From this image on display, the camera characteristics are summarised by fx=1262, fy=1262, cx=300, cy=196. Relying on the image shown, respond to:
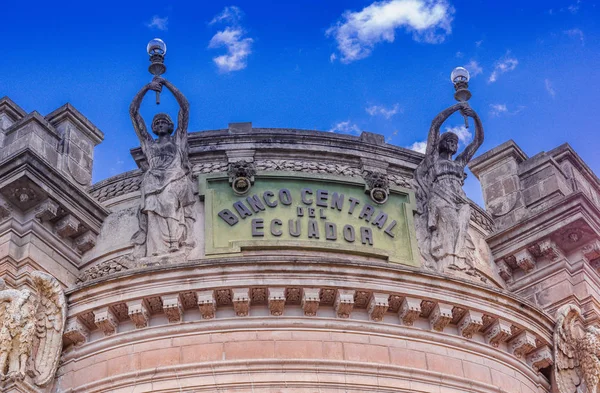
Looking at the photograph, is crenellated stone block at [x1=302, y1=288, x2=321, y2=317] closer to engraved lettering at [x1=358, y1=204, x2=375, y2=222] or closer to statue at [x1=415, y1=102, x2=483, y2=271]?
engraved lettering at [x1=358, y1=204, x2=375, y2=222]

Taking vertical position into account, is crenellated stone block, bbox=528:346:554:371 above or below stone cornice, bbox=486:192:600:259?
below

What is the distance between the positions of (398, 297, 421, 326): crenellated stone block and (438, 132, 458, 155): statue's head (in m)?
4.28

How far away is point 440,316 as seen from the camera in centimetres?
2220

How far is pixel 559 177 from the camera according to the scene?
85.6 feet

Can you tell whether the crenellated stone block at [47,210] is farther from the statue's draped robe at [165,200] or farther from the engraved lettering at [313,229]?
the engraved lettering at [313,229]

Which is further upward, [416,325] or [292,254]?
[292,254]

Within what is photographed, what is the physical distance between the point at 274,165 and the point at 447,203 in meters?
3.43

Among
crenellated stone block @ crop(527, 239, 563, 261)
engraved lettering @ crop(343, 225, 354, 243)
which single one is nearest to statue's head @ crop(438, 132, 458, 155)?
crenellated stone block @ crop(527, 239, 563, 261)

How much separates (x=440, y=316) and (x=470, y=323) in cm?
59

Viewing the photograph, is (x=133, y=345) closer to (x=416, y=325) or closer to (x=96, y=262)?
(x=96, y=262)

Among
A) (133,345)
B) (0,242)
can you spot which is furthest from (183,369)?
(0,242)

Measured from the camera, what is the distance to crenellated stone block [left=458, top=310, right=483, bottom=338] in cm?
2239

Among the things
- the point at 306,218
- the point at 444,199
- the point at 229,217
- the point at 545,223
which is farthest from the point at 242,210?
the point at 545,223

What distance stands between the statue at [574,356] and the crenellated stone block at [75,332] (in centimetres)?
855
